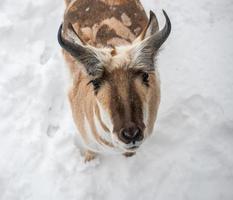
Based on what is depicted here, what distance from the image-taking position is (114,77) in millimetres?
3922

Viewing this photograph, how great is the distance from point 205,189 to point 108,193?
1.47 m

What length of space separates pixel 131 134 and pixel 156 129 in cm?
223

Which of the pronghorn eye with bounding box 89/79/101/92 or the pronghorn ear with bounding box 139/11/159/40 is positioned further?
the pronghorn ear with bounding box 139/11/159/40

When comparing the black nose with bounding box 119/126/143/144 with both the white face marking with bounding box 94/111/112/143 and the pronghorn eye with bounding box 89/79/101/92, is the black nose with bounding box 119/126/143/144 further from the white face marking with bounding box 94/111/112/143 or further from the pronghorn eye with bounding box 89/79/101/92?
the white face marking with bounding box 94/111/112/143

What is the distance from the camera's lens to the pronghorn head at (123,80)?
3.81 m

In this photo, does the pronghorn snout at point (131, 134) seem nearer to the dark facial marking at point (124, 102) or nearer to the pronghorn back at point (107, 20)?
the dark facial marking at point (124, 102)

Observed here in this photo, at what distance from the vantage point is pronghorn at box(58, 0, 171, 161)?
12.6 ft

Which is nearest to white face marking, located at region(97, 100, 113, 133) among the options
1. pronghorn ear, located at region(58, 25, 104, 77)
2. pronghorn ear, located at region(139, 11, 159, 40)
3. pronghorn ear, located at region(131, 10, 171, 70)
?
pronghorn ear, located at region(58, 25, 104, 77)

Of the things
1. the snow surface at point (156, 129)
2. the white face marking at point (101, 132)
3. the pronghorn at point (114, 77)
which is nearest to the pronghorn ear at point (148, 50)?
the pronghorn at point (114, 77)

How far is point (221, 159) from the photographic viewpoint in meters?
5.53

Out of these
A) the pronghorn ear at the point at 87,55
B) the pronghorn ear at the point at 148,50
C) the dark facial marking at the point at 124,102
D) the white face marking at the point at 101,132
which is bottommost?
the white face marking at the point at 101,132

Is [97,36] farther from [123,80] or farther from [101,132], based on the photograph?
[123,80]

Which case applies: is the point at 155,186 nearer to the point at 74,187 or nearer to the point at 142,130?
the point at 74,187

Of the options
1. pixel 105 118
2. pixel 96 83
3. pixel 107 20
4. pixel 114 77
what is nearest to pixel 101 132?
pixel 105 118
